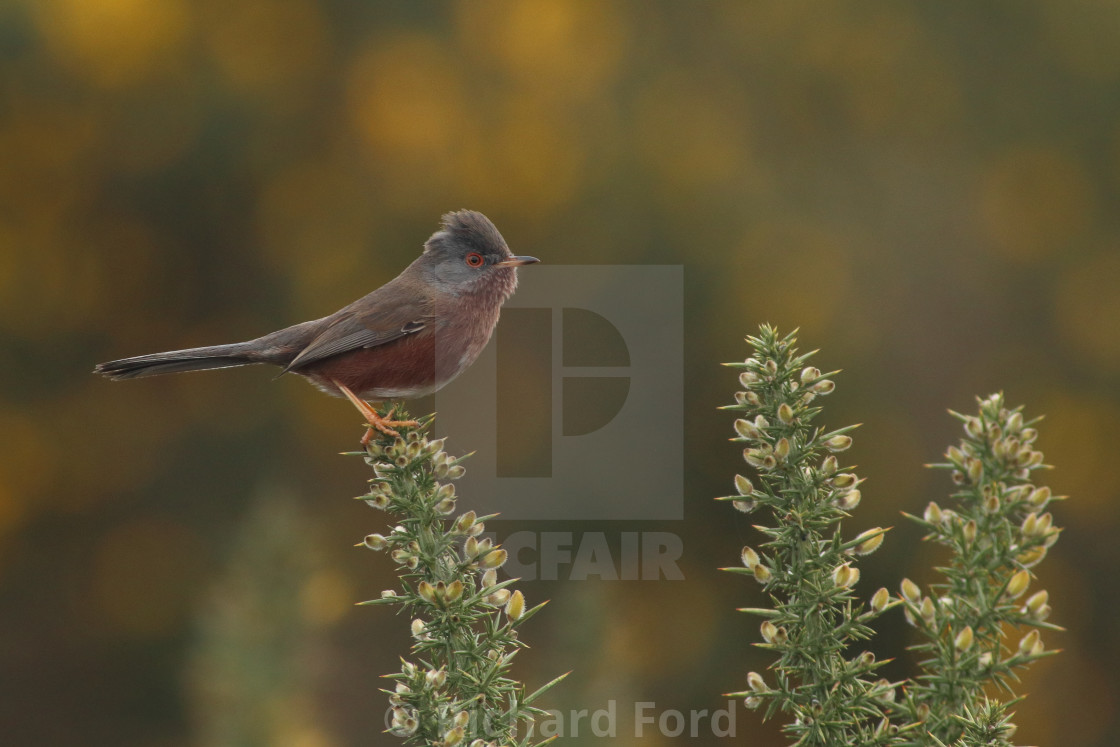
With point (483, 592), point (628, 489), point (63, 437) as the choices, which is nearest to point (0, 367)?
point (63, 437)

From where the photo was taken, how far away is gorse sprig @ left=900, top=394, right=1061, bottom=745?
63.5 inches

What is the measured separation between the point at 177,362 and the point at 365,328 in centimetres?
81

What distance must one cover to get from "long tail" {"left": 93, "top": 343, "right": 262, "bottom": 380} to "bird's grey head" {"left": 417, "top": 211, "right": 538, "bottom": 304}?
3.08ft

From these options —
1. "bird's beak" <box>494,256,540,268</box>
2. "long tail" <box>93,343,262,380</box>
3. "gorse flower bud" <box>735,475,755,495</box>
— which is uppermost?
"bird's beak" <box>494,256,540,268</box>

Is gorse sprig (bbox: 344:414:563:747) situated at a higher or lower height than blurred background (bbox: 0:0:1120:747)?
lower

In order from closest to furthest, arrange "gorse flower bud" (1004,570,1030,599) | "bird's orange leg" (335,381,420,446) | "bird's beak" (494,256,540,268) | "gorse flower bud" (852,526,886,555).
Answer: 1. "gorse flower bud" (1004,570,1030,599)
2. "gorse flower bud" (852,526,886,555)
3. "bird's orange leg" (335,381,420,446)
4. "bird's beak" (494,256,540,268)

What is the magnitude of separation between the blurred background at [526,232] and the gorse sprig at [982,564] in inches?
376

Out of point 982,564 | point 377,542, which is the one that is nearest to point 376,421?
point 377,542

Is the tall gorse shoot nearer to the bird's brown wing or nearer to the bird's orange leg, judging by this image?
the bird's orange leg

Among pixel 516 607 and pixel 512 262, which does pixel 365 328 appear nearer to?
pixel 512 262

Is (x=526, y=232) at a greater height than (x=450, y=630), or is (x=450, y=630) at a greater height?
(x=526, y=232)

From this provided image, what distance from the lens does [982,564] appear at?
5.47 feet

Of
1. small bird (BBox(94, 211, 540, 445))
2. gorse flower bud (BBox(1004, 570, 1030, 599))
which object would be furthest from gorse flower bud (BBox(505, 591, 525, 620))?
small bird (BBox(94, 211, 540, 445))

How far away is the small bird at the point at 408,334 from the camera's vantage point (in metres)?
4.48
